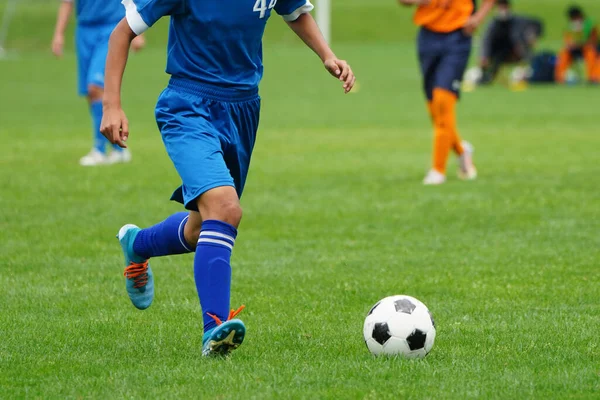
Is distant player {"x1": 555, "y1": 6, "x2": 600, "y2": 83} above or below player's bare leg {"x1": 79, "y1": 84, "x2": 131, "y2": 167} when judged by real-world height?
below

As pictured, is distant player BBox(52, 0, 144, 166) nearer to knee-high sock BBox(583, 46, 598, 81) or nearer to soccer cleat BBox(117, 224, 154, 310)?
soccer cleat BBox(117, 224, 154, 310)

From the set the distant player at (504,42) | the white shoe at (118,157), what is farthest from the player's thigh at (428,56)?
the distant player at (504,42)

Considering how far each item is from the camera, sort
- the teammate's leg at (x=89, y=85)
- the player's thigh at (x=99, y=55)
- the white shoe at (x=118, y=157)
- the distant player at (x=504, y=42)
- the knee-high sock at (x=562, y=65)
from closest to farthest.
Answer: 1. the player's thigh at (x=99, y=55)
2. the teammate's leg at (x=89, y=85)
3. the white shoe at (x=118, y=157)
4. the distant player at (x=504, y=42)
5. the knee-high sock at (x=562, y=65)

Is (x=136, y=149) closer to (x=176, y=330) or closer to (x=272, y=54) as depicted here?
(x=176, y=330)

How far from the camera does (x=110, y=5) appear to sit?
11.8m

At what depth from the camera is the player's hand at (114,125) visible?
4.75m

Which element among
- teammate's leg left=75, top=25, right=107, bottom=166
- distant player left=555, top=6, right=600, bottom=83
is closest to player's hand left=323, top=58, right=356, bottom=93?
teammate's leg left=75, top=25, right=107, bottom=166

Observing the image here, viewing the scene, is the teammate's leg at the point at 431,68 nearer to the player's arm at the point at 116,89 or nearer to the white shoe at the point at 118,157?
the white shoe at the point at 118,157

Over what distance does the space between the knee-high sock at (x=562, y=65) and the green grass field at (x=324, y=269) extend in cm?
1162

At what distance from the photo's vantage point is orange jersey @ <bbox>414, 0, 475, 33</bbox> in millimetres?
10859

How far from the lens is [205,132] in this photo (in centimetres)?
498

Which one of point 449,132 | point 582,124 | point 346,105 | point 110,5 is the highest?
point 110,5

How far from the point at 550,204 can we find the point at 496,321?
419 cm

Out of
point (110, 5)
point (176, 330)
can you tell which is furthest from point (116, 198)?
point (176, 330)
